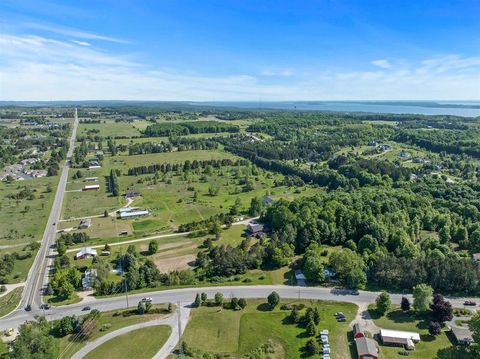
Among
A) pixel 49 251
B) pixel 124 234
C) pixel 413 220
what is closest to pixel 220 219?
pixel 124 234

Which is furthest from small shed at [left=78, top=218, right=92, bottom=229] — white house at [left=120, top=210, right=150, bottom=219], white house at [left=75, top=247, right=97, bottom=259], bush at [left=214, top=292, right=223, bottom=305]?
bush at [left=214, top=292, right=223, bottom=305]

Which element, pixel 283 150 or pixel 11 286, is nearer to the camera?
pixel 11 286

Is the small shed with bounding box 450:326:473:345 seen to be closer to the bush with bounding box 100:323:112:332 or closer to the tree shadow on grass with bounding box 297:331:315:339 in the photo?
the tree shadow on grass with bounding box 297:331:315:339

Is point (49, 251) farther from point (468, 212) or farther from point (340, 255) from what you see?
point (468, 212)

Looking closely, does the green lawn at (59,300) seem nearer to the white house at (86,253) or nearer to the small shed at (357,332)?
the white house at (86,253)

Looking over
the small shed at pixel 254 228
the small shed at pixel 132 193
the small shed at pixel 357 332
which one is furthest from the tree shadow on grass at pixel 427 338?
the small shed at pixel 132 193

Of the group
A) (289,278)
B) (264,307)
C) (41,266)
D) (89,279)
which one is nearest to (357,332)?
(264,307)
